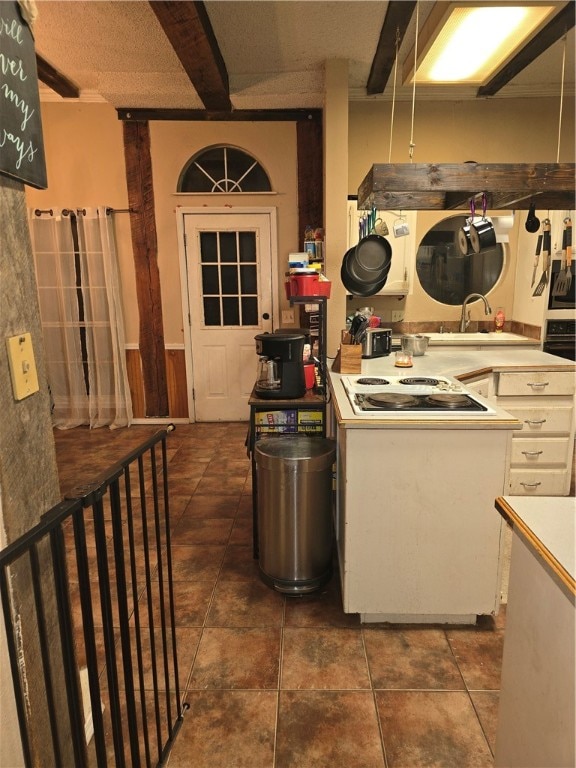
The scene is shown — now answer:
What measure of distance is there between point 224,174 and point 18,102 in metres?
3.99

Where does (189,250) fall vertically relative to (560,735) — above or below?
above

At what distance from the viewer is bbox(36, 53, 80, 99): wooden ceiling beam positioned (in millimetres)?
3939

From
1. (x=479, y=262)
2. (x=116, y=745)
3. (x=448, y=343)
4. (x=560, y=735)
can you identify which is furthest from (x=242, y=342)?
(x=560, y=735)

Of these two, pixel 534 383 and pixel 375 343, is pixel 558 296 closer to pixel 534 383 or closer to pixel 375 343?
pixel 534 383

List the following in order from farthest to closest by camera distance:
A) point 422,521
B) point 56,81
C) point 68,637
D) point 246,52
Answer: point 56,81, point 246,52, point 422,521, point 68,637

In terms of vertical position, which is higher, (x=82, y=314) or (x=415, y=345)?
(x=82, y=314)

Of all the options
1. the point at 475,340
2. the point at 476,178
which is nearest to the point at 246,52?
the point at 476,178

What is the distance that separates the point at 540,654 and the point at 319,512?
4.49 ft

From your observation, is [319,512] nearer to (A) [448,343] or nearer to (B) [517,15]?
(A) [448,343]

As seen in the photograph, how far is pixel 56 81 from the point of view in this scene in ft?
13.8

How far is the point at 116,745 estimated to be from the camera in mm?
1262

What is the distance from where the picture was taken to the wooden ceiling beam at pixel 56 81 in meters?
3.94

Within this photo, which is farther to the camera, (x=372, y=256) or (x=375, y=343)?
(x=375, y=343)

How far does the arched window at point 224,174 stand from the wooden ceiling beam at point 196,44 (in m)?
0.67
